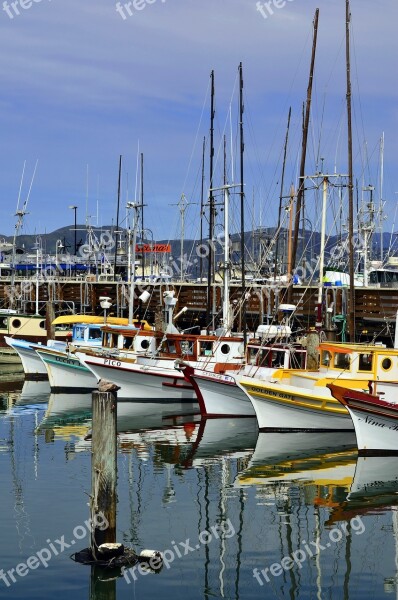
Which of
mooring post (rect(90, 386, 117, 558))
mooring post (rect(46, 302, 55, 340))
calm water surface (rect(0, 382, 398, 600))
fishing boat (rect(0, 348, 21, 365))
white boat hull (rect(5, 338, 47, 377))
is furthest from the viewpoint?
fishing boat (rect(0, 348, 21, 365))

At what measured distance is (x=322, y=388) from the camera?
32.1 meters

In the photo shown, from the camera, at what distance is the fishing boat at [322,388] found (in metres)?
31.4

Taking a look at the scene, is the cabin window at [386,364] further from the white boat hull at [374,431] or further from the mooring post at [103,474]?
the mooring post at [103,474]

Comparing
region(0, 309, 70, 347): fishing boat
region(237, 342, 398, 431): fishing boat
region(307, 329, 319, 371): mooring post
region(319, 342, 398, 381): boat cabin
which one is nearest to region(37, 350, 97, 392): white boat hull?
region(0, 309, 70, 347): fishing boat

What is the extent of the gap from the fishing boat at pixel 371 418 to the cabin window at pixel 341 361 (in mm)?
3823

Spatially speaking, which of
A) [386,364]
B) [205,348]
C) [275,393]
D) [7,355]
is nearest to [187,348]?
[205,348]

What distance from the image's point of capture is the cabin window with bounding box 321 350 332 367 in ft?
109

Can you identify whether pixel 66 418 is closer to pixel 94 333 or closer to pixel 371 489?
pixel 94 333

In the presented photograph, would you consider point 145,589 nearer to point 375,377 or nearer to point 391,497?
point 391,497

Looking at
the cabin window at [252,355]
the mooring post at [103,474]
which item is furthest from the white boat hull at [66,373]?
the mooring post at [103,474]

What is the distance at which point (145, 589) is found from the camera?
17188mm

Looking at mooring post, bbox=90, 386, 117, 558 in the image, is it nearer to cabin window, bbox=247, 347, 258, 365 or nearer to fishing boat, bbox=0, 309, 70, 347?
cabin window, bbox=247, 347, 258, 365

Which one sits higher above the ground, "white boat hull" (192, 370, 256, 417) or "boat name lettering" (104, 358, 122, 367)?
"boat name lettering" (104, 358, 122, 367)

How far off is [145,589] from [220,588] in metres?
1.39
